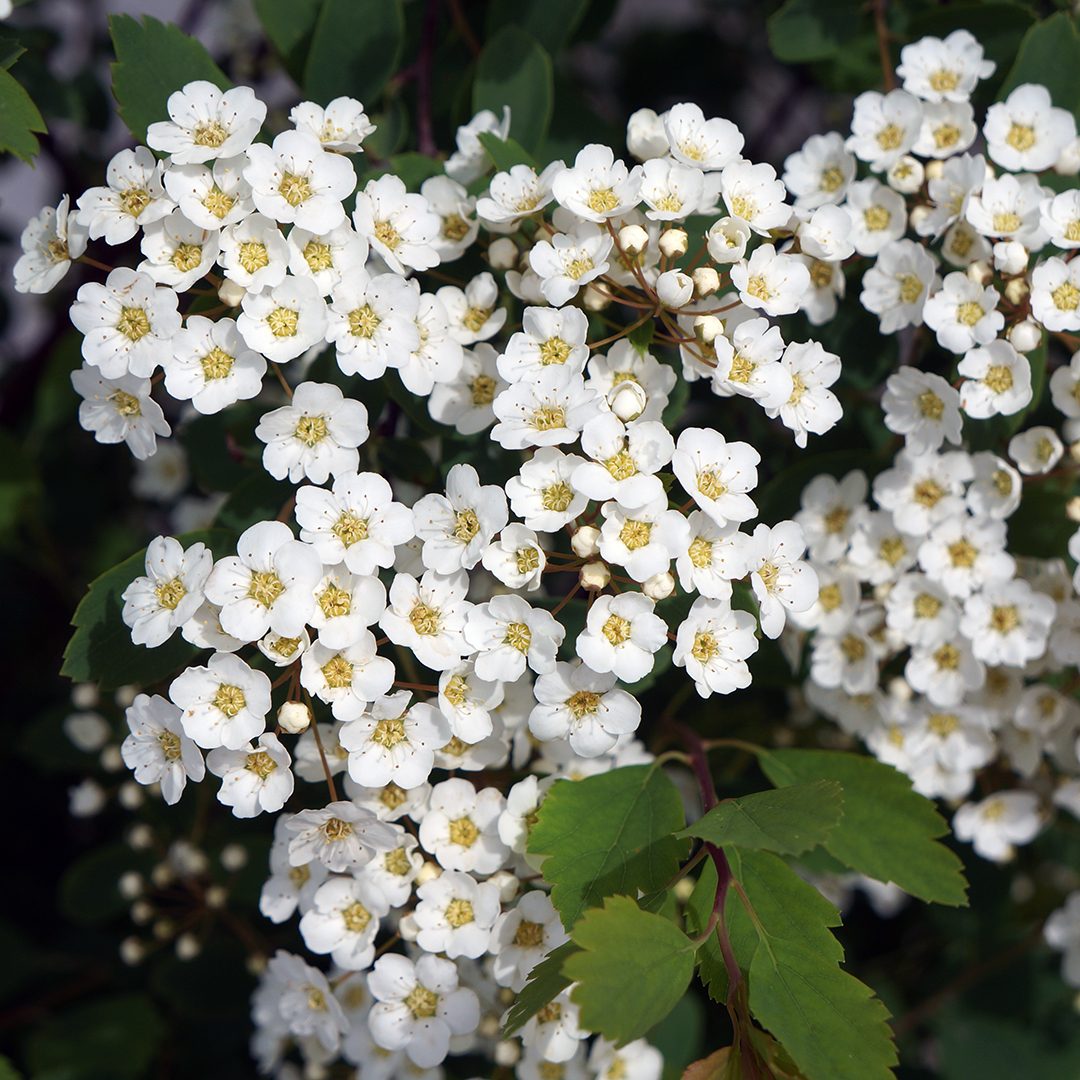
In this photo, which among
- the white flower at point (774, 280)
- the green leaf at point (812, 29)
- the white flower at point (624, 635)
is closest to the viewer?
the white flower at point (624, 635)

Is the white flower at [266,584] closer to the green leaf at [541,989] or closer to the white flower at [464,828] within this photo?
the white flower at [464,828]

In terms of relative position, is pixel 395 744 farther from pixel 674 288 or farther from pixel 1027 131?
pixel 1027 131

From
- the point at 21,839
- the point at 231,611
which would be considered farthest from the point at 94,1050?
the point at 231,611

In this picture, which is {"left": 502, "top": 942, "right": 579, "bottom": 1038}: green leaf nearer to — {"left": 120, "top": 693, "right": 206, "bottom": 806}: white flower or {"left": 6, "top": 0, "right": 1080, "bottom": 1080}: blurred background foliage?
{"left": 120, "top": 693, "right": 206, "bottom": 806}: white flower

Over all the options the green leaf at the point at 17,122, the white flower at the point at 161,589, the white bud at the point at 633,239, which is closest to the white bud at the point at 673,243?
the white bud at the point at 633,239

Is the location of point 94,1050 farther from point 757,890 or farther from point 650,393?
point 650,393

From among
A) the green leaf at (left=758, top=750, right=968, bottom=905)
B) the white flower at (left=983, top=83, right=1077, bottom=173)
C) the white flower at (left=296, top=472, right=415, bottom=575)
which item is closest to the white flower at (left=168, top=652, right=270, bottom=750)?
the white flower at (left=296, top=472, right=415, bottom=575)

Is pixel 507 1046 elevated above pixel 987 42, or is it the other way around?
pixel 987 42
